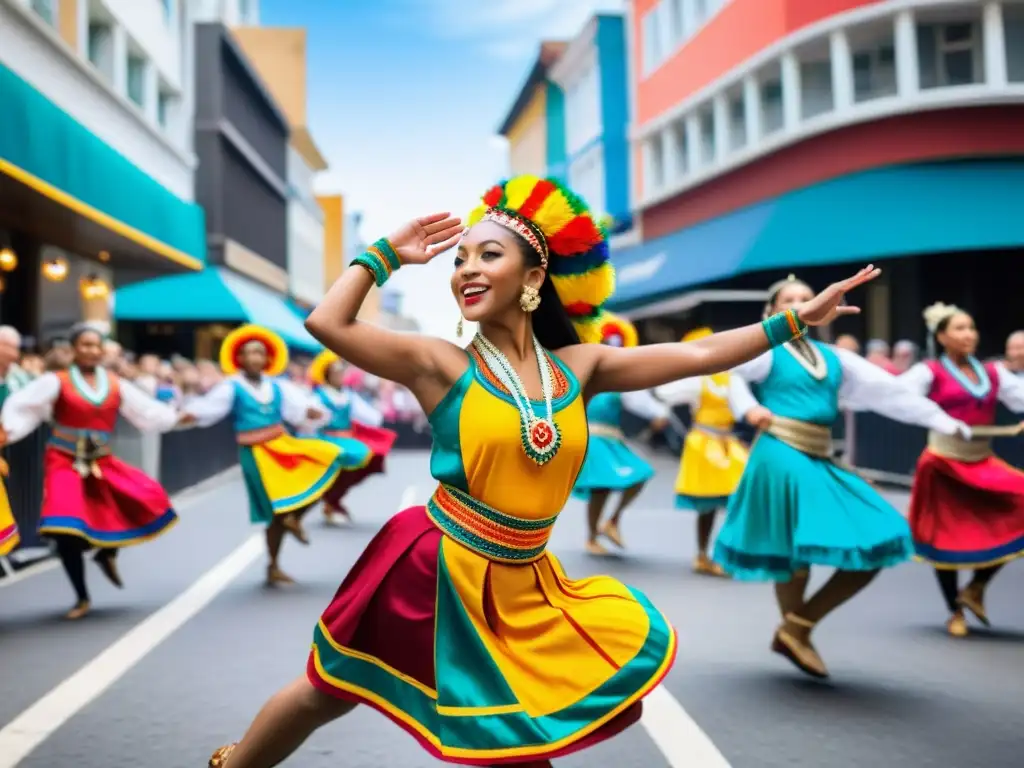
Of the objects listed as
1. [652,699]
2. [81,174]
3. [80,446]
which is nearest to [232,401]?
[80,446]

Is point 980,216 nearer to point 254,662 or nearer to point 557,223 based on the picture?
point 254,662

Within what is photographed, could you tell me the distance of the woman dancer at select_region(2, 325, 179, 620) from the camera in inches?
306

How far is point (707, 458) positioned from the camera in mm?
10148

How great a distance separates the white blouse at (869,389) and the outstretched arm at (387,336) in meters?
2.85

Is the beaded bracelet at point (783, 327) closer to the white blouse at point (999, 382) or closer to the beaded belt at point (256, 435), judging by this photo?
the white blouse at point (999, 382)

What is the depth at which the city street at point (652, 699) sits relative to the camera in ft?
15.6

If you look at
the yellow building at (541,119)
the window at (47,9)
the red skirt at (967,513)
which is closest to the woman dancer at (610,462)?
the red skirt at (967,513)

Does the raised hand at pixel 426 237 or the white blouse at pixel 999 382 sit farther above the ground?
the raised hand at pixel 426 237

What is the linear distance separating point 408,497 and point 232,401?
7.18m

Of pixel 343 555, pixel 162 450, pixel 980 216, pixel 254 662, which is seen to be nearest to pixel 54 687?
pixel 254 662

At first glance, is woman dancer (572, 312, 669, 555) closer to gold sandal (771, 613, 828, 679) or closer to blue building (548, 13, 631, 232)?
gold sandal (771, 613, 828, 679)

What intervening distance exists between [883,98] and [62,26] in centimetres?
1378

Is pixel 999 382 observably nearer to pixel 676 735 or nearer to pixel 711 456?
pixel 711 456

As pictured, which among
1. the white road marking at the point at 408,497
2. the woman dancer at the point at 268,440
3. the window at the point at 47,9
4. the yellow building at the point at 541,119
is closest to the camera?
the woman dancer at the point at 268,440
